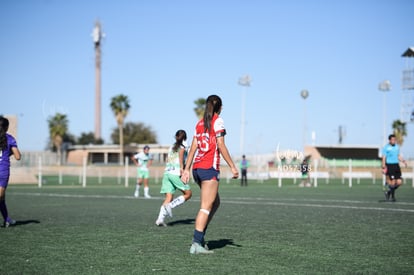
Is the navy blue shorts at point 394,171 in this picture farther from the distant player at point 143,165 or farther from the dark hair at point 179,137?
the dark hair at point 179,137

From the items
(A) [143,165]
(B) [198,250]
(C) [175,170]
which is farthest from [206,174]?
(A) [143,165]

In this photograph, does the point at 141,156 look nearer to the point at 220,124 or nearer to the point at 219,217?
the point at 219,217

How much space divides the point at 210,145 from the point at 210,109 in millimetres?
502

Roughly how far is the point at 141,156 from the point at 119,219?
11.5 metres

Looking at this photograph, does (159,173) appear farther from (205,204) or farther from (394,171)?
(205,204)

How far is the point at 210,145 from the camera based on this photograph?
8.36 meters

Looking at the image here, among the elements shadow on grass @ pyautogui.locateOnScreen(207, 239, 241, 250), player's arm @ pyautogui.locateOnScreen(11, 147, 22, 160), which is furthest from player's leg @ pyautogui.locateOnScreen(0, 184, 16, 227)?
shadow on grass @ pyautogui.locateOnScreen(207, 239, 241, 250)

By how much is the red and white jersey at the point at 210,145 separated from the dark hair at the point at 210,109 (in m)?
0.06

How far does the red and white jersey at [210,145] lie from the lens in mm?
8320

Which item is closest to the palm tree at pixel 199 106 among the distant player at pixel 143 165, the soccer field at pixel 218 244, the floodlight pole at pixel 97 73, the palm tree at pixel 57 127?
the palm tree at pixel 57 127

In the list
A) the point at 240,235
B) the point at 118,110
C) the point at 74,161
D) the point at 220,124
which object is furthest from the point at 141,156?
the point at 74,161

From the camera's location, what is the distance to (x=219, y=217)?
562 inches

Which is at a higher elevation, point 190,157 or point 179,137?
point 179,137

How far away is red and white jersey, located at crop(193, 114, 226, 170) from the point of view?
8.32 metres
